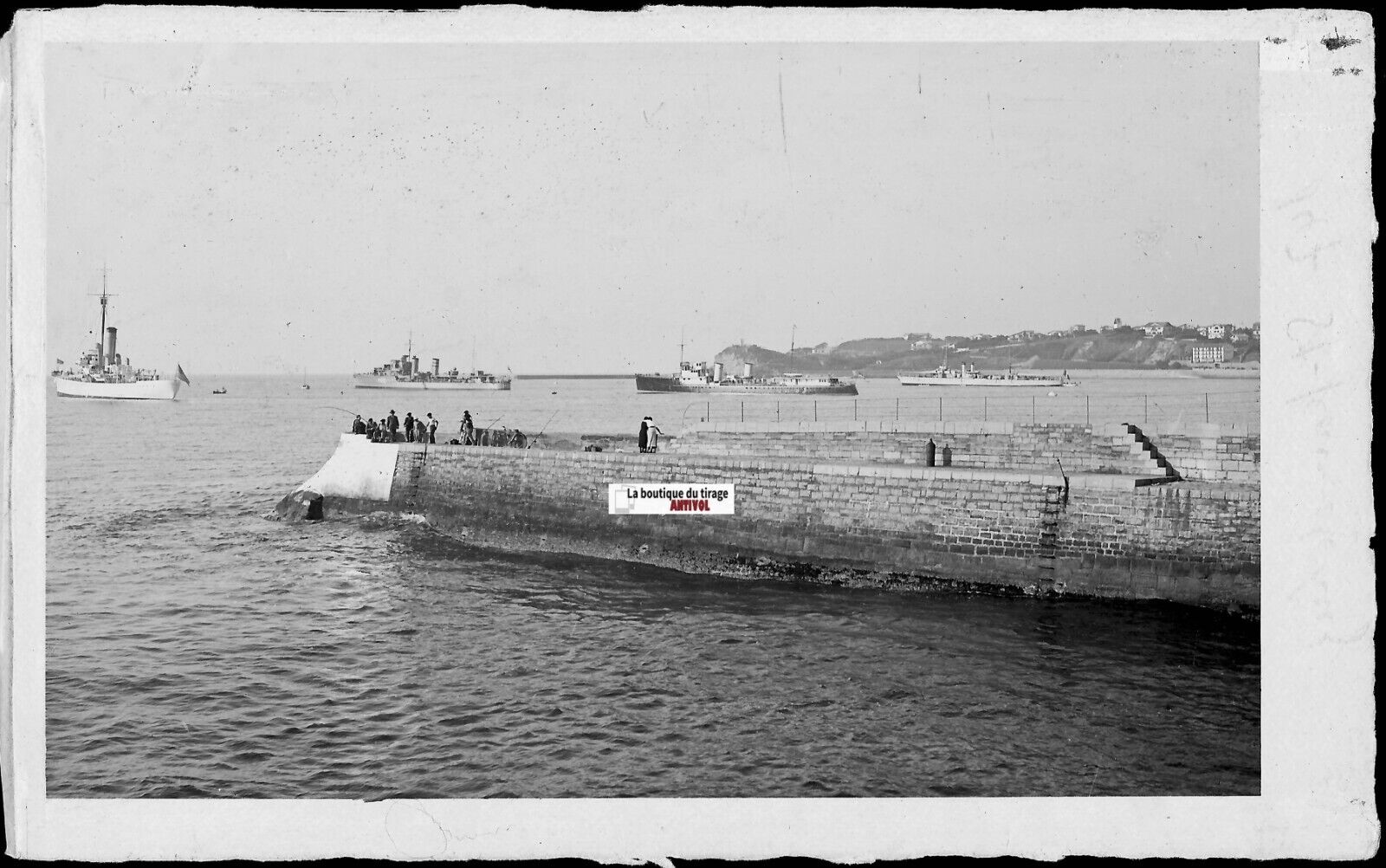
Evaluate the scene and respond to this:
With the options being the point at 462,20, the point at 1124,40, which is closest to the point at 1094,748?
the point at 1124,40

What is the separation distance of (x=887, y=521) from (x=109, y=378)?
385 inches

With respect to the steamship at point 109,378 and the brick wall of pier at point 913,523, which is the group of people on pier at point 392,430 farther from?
the steamship at point 109,378

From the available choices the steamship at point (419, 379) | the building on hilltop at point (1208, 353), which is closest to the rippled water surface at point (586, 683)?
the steamship at point (419, 379)

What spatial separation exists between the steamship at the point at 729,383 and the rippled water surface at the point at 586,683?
1.21 meters

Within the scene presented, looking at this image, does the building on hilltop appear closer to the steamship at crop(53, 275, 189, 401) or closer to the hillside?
the hillside

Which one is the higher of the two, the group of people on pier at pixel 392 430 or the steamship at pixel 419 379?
the steamship at pixel 419 379

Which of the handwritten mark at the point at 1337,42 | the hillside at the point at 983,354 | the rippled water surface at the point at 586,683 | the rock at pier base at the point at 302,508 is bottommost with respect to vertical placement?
the rippled water surface at the point at 586,683

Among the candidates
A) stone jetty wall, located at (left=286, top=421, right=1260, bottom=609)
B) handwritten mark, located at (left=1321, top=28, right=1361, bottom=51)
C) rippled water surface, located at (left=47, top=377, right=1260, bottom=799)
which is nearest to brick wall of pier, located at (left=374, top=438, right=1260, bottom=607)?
stone jetty wall, located at (left=286, top=421, right=1260, bottom=609)

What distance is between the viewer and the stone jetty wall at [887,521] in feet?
37.9

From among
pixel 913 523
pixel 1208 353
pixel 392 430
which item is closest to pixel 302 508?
pixel 392 430

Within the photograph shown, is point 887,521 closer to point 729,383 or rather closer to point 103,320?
point 729,383

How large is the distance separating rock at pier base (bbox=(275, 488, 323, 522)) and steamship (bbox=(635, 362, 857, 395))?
20.6 feet

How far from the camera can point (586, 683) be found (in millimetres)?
9438

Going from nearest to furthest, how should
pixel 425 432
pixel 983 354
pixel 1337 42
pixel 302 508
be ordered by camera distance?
pixel 1337 42 < pixel 983 354 < pixel 425 432 < pixel 302 508
